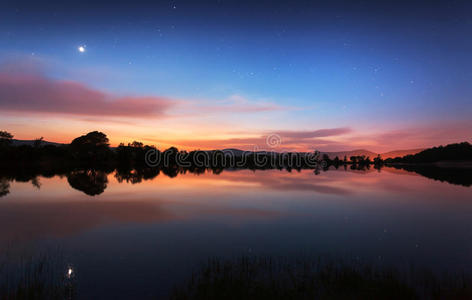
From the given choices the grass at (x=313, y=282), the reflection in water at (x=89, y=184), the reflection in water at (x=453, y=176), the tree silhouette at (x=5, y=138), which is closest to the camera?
the grass at (x=313, y=282)

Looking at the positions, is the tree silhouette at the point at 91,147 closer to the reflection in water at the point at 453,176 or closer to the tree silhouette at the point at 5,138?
the tree silhouette at the point at 5,138

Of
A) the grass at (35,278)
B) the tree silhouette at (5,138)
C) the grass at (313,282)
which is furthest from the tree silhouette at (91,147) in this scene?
the grass at (313,282)

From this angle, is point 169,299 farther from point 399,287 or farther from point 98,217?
point 98,217

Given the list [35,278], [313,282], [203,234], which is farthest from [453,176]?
[35,278]

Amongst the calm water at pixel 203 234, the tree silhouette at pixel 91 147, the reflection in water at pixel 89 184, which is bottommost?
the calm water at pixel 203 234

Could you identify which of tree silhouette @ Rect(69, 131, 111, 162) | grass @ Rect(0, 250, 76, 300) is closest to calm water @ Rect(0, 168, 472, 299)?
grass @ Rect(0, 250, 76, 300)

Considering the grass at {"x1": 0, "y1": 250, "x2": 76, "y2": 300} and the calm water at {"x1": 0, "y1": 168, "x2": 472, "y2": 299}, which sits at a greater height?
the grass at {"x1": 0, "y1": 250, "x2": 76, "y2": 300}

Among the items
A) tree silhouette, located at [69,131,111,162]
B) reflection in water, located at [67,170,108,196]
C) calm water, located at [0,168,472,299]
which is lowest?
calm water, located at [0,168,472,299]

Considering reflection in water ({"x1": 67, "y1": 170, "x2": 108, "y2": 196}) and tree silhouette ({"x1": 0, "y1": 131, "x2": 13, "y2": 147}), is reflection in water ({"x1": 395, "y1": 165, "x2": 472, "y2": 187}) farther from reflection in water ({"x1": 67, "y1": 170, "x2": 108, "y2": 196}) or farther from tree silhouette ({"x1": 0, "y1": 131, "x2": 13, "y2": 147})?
tree silhouette ({"x1": 0, "y1": 131, "x2": 13, "y2": 147})

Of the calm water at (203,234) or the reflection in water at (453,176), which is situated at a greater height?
the reflection in water at (453,176)

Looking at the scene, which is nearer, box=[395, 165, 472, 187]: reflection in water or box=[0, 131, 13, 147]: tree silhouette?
box=[395, 165, 472, 187]: reflection in water

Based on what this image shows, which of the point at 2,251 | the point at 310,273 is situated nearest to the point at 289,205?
the point at 310,273

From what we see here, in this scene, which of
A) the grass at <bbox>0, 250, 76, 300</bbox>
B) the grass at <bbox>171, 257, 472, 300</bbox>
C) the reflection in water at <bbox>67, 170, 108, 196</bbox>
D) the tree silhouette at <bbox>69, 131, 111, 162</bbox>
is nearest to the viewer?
the grass at <bbox>0, 250, 76, 300</bbox>

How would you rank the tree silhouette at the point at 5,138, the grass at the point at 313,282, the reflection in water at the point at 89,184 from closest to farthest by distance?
1. the grass at the point at 313,282
2. the reflection in water at the point at 89,184
3. the tree silhouette at the point at 5,138
